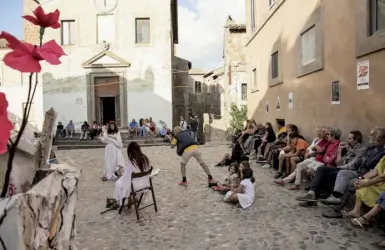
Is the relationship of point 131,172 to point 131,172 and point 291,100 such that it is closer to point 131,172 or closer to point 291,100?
point 131,172

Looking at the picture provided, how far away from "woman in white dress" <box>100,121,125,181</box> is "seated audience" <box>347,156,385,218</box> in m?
5.84

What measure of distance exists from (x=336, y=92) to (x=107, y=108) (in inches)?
741

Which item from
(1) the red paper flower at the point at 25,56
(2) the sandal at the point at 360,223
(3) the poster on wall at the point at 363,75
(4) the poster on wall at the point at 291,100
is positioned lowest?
(2) the sandal at the point at 360,223

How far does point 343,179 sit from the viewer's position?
18.4 feet

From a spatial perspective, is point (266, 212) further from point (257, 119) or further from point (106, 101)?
point (106, 101)

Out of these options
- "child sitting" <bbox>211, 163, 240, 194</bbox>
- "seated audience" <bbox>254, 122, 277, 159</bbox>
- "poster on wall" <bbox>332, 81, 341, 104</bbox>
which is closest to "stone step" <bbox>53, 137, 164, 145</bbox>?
"seated audience" <bbox>254, 122, 277, 159</bbox>

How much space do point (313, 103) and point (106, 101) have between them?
17512 millimetres

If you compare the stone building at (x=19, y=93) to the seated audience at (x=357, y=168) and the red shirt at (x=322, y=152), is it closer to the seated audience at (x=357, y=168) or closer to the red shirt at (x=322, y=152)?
the red shirt at (x=322, y=152)

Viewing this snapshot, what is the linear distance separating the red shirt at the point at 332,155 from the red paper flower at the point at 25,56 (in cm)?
614

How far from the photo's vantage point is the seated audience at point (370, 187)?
483 cm

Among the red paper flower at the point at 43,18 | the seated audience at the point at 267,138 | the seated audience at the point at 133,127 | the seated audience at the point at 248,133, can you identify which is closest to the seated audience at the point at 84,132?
the seated audience at the point at 133,127

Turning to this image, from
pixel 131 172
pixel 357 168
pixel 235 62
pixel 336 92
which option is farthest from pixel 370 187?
pixel 235 62

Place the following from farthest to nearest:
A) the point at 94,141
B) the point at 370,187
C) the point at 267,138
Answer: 1. the point at 94,141
2. the point at 267,138
3. the point at 370,187

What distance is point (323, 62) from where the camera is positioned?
27.1 ft
